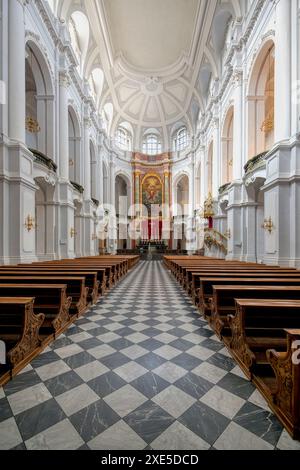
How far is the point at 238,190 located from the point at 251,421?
10649mm

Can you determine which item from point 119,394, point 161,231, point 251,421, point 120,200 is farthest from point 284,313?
point 120,200

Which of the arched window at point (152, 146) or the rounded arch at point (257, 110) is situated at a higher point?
the arched window at point (152, 146)

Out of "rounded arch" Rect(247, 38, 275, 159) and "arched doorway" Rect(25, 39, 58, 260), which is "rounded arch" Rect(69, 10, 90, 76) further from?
"rounded arch" Rect(247, 38, 275, 159)

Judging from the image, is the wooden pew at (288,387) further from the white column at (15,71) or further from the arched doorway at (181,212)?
the arched doorway at (181,212)

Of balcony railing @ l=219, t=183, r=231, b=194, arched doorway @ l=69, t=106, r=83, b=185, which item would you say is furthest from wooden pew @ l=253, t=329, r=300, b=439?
arched doorway @ l=69, t=106, r=83, b=185

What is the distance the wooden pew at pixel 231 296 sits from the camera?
302cm

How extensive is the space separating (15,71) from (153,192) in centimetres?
2113

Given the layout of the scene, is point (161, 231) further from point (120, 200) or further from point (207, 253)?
point (207, 253)

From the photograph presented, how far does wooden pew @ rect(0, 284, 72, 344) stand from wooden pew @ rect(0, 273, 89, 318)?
0.92 ft

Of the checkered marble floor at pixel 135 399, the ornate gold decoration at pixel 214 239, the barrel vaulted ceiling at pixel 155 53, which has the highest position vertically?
the barrel vaulted ceiling at pixel 155 53

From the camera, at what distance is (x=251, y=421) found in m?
1.84

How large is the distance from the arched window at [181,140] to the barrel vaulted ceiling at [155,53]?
2.88 feet

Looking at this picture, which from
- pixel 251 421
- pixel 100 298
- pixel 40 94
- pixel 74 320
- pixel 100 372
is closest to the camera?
pixel 251 421

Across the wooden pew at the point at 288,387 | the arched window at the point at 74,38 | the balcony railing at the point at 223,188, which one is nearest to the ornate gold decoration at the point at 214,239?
the balcony railing at the point at 223,188
